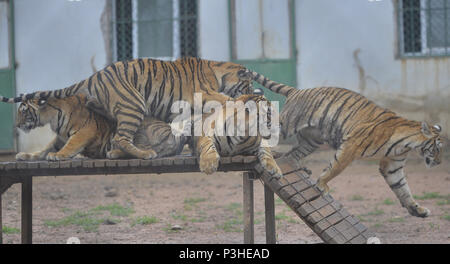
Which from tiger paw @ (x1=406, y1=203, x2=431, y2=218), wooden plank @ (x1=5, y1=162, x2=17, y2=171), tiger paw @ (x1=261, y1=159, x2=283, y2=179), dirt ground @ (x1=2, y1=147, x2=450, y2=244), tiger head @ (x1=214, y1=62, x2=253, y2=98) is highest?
tiger head @ (x1=214, y1=62, x2=253, y2=98)

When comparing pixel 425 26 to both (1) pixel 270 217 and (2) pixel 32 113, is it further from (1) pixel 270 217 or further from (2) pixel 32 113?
(2) pixel 32 113

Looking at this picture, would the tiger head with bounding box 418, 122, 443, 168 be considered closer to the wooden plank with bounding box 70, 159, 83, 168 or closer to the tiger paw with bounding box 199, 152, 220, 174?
the tiger paw with bounding box 199, 152, 220, 174

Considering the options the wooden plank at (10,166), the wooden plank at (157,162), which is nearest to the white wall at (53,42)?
the wooden plank at (10,166)

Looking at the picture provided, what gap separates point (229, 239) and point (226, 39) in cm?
289

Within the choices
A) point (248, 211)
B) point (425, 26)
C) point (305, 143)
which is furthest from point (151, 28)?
point (248, 211)

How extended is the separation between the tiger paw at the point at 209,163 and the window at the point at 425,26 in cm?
433

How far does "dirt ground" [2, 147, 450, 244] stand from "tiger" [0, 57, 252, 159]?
1.51 meters

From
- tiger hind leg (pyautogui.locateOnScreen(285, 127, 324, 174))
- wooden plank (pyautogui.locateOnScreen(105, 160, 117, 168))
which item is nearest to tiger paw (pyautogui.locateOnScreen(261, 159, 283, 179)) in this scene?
tiger hind leg (pyautogui.locateOnScreen(285, 127, 324, 174))

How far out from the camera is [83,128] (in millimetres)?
4355

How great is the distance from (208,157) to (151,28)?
448 cm

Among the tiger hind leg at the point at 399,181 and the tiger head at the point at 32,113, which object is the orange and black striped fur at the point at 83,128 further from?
the tiger hind leg at the point at 399,181

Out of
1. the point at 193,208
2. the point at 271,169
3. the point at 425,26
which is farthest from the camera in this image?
the point at 425,26

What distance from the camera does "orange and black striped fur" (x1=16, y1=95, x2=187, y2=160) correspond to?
4.32 m

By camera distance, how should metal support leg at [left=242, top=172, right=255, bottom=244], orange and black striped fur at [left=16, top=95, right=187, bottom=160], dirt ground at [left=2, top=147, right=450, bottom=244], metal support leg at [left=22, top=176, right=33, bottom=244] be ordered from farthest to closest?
1. dirt ground at [left=2, top=147, right=450, bottom=244]
2. metal support leg at [left=22, top=176, right=33, bottom=244]
3. orange and black striped fur at [left=16, top=95, right=187, bottom=160]
4. metal support leg at [left=242, top=172, right=255, bottom=244]
